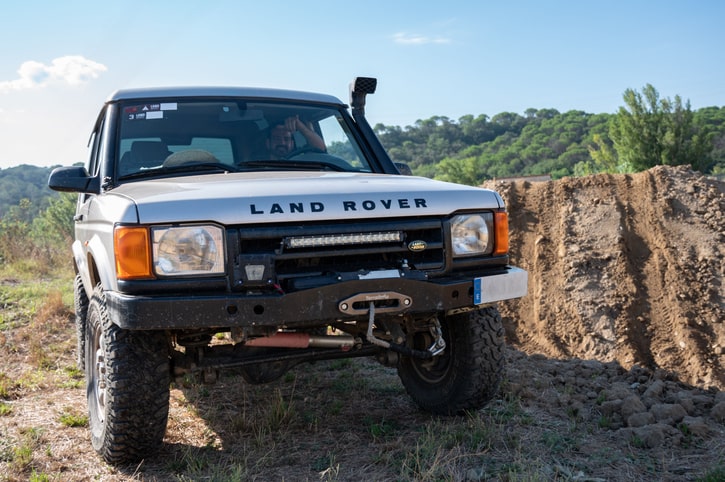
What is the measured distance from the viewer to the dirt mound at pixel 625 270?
24.0 feet

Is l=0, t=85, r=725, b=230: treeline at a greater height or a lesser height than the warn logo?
greater

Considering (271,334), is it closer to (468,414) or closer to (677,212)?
(468,414)

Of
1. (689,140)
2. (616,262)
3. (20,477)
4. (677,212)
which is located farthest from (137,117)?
(689,140)

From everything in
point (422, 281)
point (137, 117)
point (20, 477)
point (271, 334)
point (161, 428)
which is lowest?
point (20, 477)

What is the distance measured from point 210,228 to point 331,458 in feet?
4.67

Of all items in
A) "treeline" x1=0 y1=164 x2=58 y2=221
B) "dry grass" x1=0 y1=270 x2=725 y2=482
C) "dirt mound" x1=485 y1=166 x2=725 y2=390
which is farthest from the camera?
"treeline" x1=0 y1=164 x2=58 y2=221

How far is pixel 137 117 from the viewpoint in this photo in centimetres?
418

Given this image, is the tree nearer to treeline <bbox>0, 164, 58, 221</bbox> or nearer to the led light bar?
the led light bar

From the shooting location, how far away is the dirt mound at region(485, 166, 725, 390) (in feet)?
24.0

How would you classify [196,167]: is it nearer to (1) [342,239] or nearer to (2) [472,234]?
(1) [342,239]

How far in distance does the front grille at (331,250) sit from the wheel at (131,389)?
25.0 inches

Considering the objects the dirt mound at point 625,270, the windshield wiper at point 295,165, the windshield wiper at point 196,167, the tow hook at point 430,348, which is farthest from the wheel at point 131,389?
the dirt mound at point 625,270

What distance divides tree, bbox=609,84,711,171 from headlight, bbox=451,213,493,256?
104 feet

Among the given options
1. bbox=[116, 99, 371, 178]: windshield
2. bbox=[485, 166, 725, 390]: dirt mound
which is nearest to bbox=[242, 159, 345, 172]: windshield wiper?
bbox=[116, 99, 371, 178]: windshield
